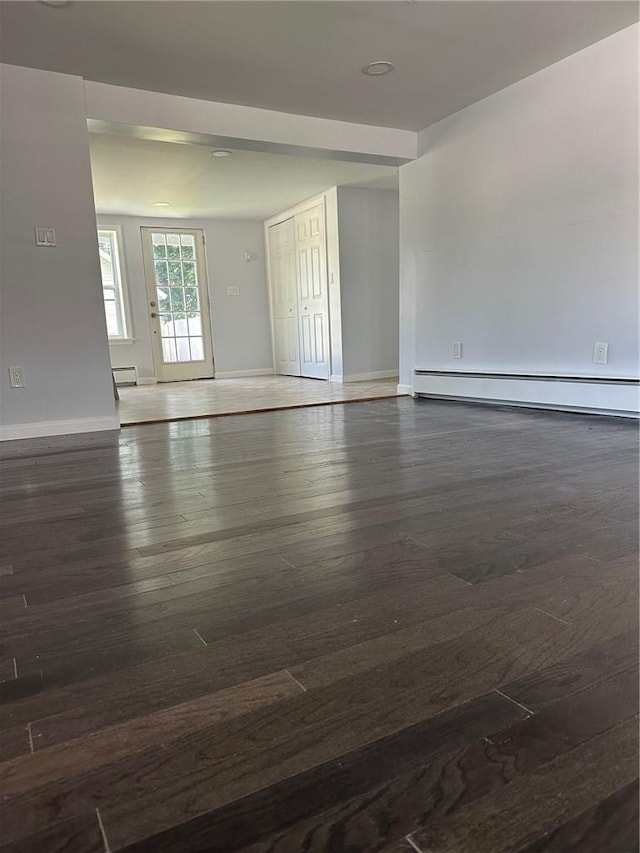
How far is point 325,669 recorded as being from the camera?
925 mm

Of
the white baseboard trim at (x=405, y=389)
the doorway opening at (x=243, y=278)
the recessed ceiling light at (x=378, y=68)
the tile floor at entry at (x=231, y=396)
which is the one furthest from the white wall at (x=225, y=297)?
the recessed ceiling light at (x=378, y=68)

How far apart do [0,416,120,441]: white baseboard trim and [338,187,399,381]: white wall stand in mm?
3362

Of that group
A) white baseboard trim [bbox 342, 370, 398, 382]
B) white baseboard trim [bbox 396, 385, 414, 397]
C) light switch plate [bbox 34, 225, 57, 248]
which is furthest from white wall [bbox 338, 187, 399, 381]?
light switch plate [bbox 34, 225, 57, 248]

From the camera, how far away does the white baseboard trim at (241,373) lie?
25.3 ft

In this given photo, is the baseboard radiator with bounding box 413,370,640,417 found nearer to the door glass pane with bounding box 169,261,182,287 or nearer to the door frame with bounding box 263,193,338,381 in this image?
the door frame with bounding box 263,193,338,381

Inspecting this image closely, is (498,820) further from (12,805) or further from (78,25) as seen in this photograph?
(78,25)

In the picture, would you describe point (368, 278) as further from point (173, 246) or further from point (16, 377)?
point (16, 377)

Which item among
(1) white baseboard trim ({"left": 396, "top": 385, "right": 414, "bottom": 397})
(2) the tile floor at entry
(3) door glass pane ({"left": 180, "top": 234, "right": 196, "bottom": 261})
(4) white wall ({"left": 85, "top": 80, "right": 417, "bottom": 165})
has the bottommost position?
(2) the tile floor at entry

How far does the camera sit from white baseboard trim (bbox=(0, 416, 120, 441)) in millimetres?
3314

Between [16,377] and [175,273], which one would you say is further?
[175,273]

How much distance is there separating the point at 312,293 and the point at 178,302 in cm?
194

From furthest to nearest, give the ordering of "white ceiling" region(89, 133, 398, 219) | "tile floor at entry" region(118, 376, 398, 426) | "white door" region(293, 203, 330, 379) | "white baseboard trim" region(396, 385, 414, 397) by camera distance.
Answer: "white door" region(293, 203, 330, 379) → "white baseboard trim" region(396, 385, 414, 397) → "white ceiling" region(89, 133, 398, 219) → "tile floor at entry" region(118, 376, 398, 426)

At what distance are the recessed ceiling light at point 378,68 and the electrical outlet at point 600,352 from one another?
208 centimetres

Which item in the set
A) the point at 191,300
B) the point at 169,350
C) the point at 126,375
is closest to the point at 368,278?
the point at 191,300
